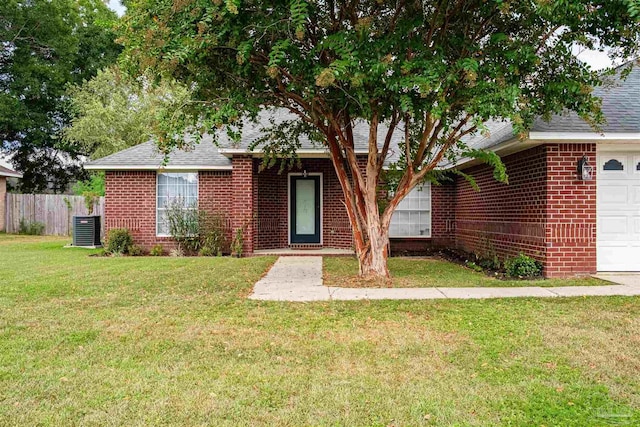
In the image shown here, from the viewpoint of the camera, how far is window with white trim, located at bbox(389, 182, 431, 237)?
1392cm

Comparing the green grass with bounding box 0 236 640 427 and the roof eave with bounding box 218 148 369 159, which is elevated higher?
the roof eave with bounding box 218 148 369 159

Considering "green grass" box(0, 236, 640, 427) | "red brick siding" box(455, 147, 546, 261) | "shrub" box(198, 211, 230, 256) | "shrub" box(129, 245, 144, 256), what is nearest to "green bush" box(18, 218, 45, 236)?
"shrub" box(129, 245, 144, 256)

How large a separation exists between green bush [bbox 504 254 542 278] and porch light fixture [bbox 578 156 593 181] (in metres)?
1.75

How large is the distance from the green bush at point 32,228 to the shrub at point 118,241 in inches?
457

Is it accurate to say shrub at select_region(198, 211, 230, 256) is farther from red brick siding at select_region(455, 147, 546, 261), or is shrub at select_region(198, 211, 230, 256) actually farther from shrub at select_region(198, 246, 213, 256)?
red brick siding at select_region(455, 147, 546, 261)

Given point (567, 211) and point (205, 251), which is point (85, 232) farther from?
point (567, 211)

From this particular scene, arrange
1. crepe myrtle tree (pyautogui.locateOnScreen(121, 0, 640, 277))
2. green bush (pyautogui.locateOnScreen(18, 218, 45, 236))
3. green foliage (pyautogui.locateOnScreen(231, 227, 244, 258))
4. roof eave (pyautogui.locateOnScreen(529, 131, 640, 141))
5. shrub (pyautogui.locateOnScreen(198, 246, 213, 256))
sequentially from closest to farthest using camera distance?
crepe myrtle tree (pyautogui.locateOnScreen(121, 0, 640, 277)) → roof eave (pyautogui.locateOnScreen(529, 131, 640, 141)) → green foliage (pyautogui.locateOnScreen(231, 227, 244, 258)) → shrub (pyautogui.locateOnScreen(198, 246, 213, 256)) → green bush (pyautogui.locateOnScreen(18, 218, 45, 236))

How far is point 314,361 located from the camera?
428cm

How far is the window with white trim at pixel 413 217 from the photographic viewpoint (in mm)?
13922

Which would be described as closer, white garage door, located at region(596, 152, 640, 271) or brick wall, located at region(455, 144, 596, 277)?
brick wall, located at region(455, 144, 596, 277)

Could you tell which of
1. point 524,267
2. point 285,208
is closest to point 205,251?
point 285,208

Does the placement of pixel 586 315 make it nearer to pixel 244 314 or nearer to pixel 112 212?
pixel 244 314

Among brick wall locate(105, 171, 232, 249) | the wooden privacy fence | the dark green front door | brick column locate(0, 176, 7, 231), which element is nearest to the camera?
brick wall locate(105, 171, 232, 249)

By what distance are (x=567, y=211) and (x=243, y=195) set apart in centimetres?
775
